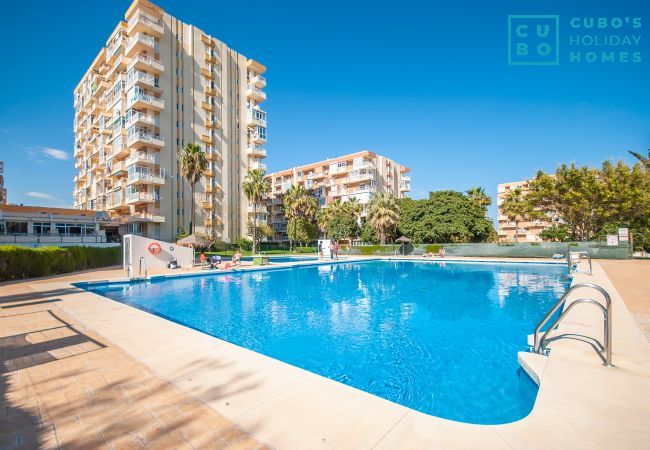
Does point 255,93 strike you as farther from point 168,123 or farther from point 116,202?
point 116,202

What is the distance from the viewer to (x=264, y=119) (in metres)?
50.8

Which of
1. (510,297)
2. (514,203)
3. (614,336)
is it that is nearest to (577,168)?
(514,203)

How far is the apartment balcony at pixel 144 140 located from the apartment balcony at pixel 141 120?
3.33 ft

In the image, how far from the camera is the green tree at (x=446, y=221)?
3966 cm

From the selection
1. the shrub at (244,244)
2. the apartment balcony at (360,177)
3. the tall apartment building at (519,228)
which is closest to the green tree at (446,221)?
the apartment balcony at (360,177)

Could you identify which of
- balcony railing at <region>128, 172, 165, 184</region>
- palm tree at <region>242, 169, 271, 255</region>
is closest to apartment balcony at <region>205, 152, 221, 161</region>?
palm tree at <region>242, 169, 271, 255</region>

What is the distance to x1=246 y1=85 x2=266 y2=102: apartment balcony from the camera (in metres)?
48.8

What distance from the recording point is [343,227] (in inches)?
2019

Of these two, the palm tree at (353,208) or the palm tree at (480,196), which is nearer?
the palm tree at (480,196)

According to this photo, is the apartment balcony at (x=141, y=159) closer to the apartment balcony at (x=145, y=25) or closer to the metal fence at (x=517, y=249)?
the apartment balcony at (x=145, y=25)

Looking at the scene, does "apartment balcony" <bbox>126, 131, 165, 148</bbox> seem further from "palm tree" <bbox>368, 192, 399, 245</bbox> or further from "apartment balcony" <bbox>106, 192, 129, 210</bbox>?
"palm tree" <bbox>368, 192, 399, 245</bbox>

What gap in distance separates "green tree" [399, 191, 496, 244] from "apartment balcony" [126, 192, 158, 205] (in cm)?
3116

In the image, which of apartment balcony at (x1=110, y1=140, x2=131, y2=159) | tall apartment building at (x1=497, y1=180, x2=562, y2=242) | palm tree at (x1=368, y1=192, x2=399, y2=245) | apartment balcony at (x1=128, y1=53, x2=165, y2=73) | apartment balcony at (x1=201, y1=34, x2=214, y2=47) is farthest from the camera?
tall apartment building at (x1=497, y1=180, x2=562, y2=242)

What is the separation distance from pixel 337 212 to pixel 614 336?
49.0m
